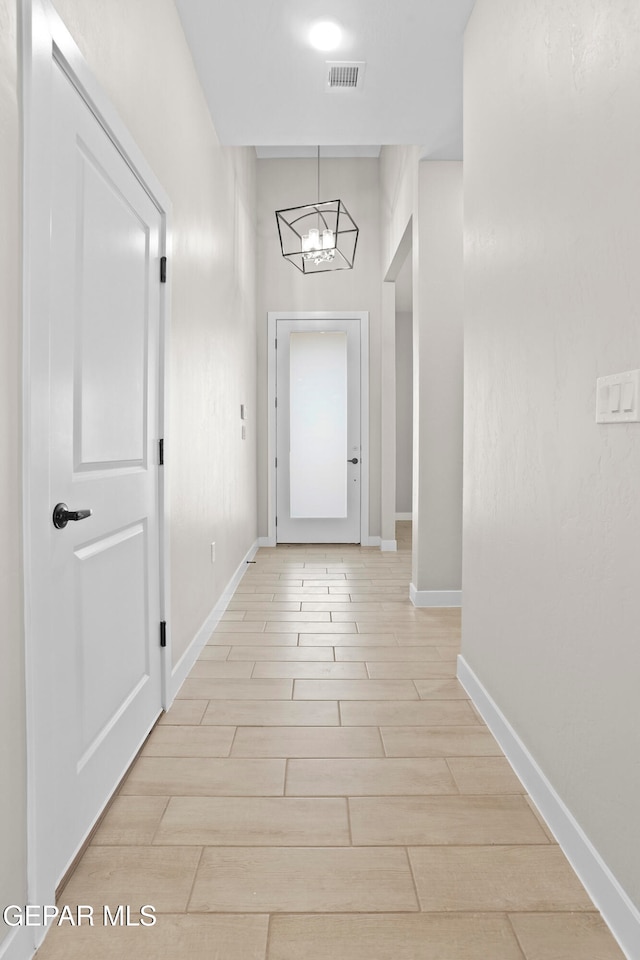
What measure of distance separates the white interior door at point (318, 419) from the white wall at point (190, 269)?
144 centimetres

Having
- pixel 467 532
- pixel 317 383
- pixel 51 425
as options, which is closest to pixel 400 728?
pixel 467 532

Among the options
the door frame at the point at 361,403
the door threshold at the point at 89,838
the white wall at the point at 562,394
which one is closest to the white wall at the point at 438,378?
the white wall at the point at 562,394

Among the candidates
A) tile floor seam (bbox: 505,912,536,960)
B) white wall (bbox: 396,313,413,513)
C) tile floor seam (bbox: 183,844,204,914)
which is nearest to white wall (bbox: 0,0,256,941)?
tile floor seam (bbox: 183,844,204,914)

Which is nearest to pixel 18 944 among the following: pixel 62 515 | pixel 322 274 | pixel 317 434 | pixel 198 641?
pixel 62 515

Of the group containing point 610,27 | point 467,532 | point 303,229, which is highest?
point 303,229

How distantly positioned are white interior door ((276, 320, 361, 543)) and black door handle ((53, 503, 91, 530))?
15.8 feet

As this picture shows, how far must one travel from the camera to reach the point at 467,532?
105 inches

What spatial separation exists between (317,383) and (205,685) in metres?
4.02

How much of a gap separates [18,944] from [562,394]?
5.55 ft

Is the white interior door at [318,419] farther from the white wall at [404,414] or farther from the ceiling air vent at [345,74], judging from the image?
the ceiling air vent at [345,74]

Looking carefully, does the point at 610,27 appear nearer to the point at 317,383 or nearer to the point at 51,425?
the point at 51,425

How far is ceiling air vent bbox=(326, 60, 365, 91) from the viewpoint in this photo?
2.91 m

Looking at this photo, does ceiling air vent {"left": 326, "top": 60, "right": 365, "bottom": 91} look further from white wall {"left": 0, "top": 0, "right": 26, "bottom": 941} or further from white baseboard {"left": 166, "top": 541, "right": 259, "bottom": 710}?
white baseboard {"left": 166, "top": 541, "right": 259, "bottom": 710}

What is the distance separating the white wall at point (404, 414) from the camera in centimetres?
887
